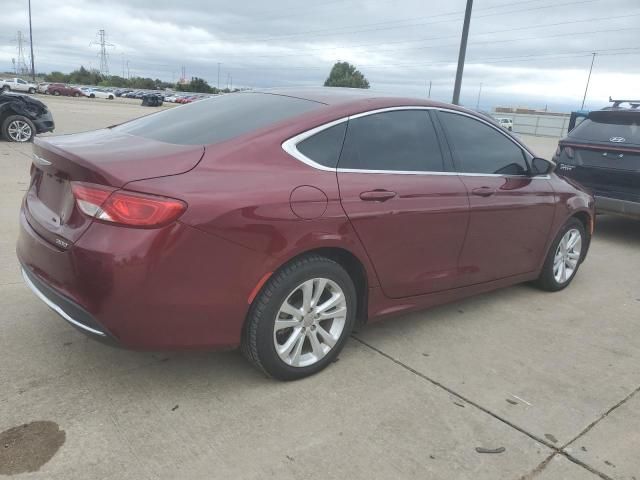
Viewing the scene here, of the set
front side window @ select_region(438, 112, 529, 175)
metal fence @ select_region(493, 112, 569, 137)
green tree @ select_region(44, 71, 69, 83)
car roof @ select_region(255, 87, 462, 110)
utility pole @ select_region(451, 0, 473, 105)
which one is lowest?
green tree @ select_region(44, 71, 69, 83)

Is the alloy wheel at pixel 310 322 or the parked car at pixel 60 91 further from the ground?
the alloy wheel at pixel 310 322

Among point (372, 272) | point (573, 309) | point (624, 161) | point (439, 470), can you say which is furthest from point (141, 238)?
point (624, 161)

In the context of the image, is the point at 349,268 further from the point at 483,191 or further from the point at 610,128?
the point at 610,128

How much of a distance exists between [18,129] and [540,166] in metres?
11.9

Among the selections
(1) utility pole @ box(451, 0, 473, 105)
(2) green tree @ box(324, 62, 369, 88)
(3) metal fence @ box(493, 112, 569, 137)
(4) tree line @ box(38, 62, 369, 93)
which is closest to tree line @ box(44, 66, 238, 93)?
(4) tree line @ box(38, 62, 369, 93)

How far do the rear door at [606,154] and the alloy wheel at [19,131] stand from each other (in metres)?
11.3

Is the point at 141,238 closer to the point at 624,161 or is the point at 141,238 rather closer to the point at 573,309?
the point at 573,309

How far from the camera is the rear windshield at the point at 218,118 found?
117 inches

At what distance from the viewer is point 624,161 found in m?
6.48

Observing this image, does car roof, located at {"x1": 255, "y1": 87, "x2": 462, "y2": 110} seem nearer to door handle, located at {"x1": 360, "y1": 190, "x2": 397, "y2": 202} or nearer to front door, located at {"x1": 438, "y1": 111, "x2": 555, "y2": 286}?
front door, located at {"x1": 438, "y1": 111, "x2": 555, "y2": 286}

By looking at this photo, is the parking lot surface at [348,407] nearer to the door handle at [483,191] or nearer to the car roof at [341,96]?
the door handle at [483,191]

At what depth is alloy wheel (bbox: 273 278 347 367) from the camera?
9.59 feet

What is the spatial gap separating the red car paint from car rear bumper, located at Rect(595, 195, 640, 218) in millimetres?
3841

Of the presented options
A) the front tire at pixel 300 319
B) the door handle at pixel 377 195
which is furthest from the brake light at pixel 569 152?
the front tire at pixel 300 319
